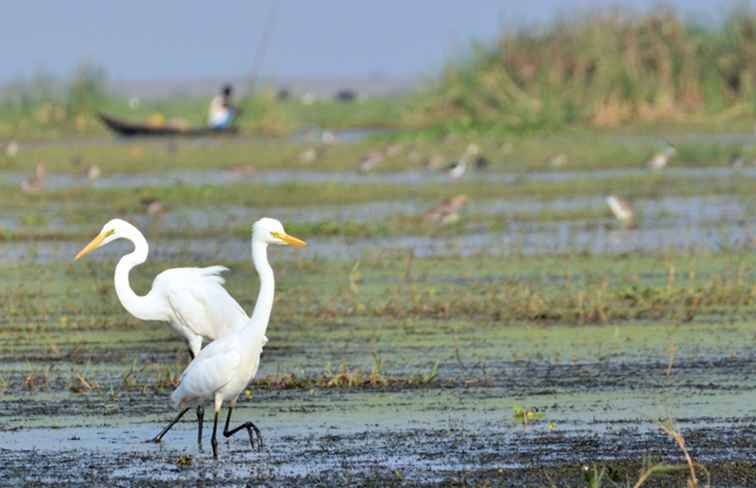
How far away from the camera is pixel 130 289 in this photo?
9.87 meters

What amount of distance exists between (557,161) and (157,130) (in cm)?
1057

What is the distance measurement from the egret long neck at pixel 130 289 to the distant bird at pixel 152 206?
9653mm

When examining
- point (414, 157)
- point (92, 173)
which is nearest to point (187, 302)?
point (92, 173)

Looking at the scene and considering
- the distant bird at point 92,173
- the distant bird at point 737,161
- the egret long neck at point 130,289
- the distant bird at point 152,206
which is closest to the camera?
the egret long neck at point 130,289

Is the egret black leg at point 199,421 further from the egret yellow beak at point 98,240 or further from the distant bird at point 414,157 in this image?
the distant bird at point 414,157

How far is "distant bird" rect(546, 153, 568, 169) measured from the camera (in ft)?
85.8

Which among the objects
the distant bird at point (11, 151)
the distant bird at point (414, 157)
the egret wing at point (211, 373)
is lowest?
the egret wing at point (211, 373)

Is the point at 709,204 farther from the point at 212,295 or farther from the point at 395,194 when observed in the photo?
the point at 212,295

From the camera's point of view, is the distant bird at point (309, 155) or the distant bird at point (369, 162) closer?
the distant bird at point (369, 162)

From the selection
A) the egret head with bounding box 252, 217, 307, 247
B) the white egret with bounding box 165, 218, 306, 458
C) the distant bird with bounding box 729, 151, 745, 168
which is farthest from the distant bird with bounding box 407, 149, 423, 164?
the white egret with bounding box 165, 218, 306, 458

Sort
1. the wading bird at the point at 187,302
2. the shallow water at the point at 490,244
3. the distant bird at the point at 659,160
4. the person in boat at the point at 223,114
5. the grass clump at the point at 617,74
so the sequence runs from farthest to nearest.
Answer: the person in boat at the point at 223,114
the grass clump at the point at 617,74
the distant bird at the point at 659,160
the shallow water at the point at 490,244
the wading bird at the point at 187,302

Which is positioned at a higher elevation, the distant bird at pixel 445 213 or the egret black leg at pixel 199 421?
the distant bird at pixel 445 213

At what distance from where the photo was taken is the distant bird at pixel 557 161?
26156 millimetres

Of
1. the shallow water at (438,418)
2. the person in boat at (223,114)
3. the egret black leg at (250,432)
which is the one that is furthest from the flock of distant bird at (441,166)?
the egret black leg at (250,432)
